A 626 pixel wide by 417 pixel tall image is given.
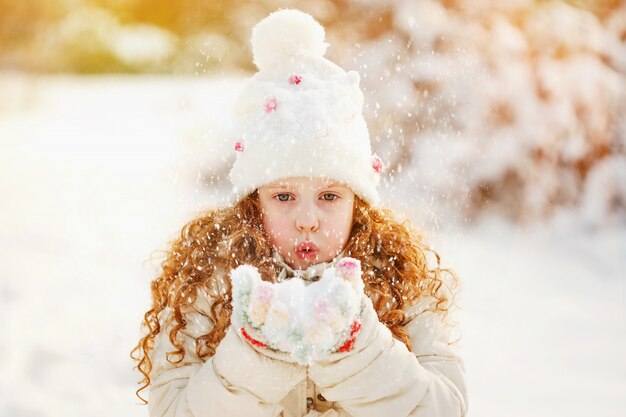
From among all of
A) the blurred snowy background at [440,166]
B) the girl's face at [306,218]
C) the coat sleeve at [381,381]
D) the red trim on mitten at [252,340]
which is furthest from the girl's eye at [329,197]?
the blurred snowy background at [440,166]

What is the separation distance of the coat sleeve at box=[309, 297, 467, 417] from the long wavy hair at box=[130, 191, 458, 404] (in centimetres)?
21

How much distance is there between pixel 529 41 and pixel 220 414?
5.91 metres

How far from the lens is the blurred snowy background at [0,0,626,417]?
17.9ft

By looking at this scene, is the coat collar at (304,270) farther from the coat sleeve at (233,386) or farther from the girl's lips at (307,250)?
the coat sleeve at (233,386)

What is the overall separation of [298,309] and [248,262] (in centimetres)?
50

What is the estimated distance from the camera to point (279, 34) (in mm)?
2406

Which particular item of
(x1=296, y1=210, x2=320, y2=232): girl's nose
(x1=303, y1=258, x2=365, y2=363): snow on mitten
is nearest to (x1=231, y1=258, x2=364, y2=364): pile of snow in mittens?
(x1=303, y1=258, x2=365, y2=363): snow on mitten

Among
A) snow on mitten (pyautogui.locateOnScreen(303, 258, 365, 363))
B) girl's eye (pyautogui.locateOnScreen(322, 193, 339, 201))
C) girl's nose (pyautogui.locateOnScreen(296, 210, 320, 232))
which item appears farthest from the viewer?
girl's eye (pyautogui.locateOnScreen(322, 193, 339, 201))

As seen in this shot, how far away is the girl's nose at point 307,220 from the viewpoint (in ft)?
7.15

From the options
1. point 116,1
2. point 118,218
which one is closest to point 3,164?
point 118,218

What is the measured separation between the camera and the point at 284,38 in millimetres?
2408

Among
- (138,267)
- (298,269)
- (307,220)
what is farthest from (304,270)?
(138,267)

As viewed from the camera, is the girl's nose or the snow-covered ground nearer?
the girl's nose

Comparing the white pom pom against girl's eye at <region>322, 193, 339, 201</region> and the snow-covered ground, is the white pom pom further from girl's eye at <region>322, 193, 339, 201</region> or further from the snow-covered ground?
the snow-covered ground
